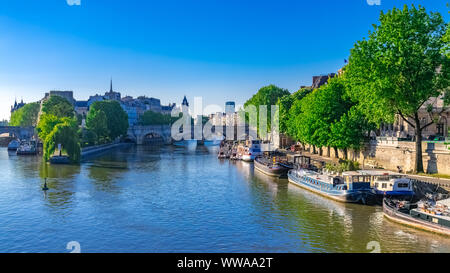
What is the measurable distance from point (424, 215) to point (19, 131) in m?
112

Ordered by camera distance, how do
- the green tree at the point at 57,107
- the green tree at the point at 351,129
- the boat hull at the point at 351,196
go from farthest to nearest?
the green tree at the point at 57,107
the green tree at the point at 351,129
the boat hull at the point at 351,196

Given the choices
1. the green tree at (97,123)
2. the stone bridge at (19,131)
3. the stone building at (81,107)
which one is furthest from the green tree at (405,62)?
the stone building at (81,107)

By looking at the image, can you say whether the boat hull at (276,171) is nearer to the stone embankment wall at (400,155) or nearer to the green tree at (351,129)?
the green tree at (351,129)

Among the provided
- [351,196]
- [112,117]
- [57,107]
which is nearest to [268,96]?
[112,117]

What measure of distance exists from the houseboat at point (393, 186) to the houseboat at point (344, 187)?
2.39ft

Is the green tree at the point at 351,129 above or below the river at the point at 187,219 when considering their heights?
above

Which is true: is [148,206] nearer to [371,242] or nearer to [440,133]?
[371,242]

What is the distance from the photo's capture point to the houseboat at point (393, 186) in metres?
30.2

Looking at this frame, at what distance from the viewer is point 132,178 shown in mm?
46156

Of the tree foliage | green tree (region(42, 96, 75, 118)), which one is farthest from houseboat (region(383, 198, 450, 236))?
the tree foliage

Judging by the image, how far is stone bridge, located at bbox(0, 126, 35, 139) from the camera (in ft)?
362
